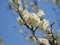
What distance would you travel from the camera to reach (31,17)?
4.68 metres

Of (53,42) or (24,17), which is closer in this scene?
(24,17)

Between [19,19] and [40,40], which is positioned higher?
[19,19]

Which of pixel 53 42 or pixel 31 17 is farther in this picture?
pixel 53 42

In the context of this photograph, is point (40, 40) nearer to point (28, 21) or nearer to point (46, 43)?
point (46, 43)

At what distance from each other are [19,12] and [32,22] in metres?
0.43

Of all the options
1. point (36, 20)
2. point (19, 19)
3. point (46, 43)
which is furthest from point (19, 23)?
point (46, 43)

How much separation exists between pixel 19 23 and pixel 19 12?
27 centimetres

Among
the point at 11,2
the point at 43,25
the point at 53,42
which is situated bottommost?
the point at 53,42

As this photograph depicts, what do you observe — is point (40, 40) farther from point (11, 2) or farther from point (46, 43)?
point (11, 2)

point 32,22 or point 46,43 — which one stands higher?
point 32,22

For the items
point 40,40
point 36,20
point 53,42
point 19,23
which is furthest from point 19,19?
point 53,42

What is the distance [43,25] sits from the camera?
4.69 meters

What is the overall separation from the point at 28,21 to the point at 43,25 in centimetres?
36

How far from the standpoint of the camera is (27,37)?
505 centimetres
